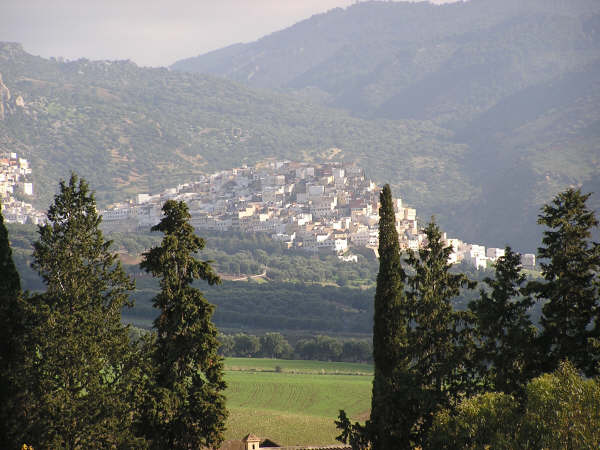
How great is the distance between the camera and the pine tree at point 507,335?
18.8 meters

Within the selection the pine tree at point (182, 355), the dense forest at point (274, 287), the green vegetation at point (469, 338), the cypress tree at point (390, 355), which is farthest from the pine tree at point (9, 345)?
the dense forest at point (274, 287)

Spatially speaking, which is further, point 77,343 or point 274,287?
point 274,287

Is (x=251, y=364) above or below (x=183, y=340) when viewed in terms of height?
→ below

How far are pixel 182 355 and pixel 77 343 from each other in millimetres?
2468

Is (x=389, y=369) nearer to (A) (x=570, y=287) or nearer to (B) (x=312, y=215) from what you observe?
(A) (x=570, y=287)

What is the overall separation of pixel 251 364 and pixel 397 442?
51654mm

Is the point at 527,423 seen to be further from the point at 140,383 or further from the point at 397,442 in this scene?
the point at 140,383

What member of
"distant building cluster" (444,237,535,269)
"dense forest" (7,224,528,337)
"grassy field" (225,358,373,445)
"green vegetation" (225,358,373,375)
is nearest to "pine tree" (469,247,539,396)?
"grassy field" (225,358,373,445)

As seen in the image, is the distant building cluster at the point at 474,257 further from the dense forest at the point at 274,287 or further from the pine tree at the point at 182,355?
the pine tree at the point at 182,355

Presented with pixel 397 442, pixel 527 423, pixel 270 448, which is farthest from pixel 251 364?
pixel 527 423

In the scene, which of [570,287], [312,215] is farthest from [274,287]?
[570,287]

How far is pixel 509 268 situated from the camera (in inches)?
782

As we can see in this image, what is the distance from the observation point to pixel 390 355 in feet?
66.7

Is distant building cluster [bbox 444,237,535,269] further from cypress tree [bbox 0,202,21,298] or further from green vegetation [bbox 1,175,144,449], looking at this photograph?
cypress tree [bbox 0,202,21,298]
